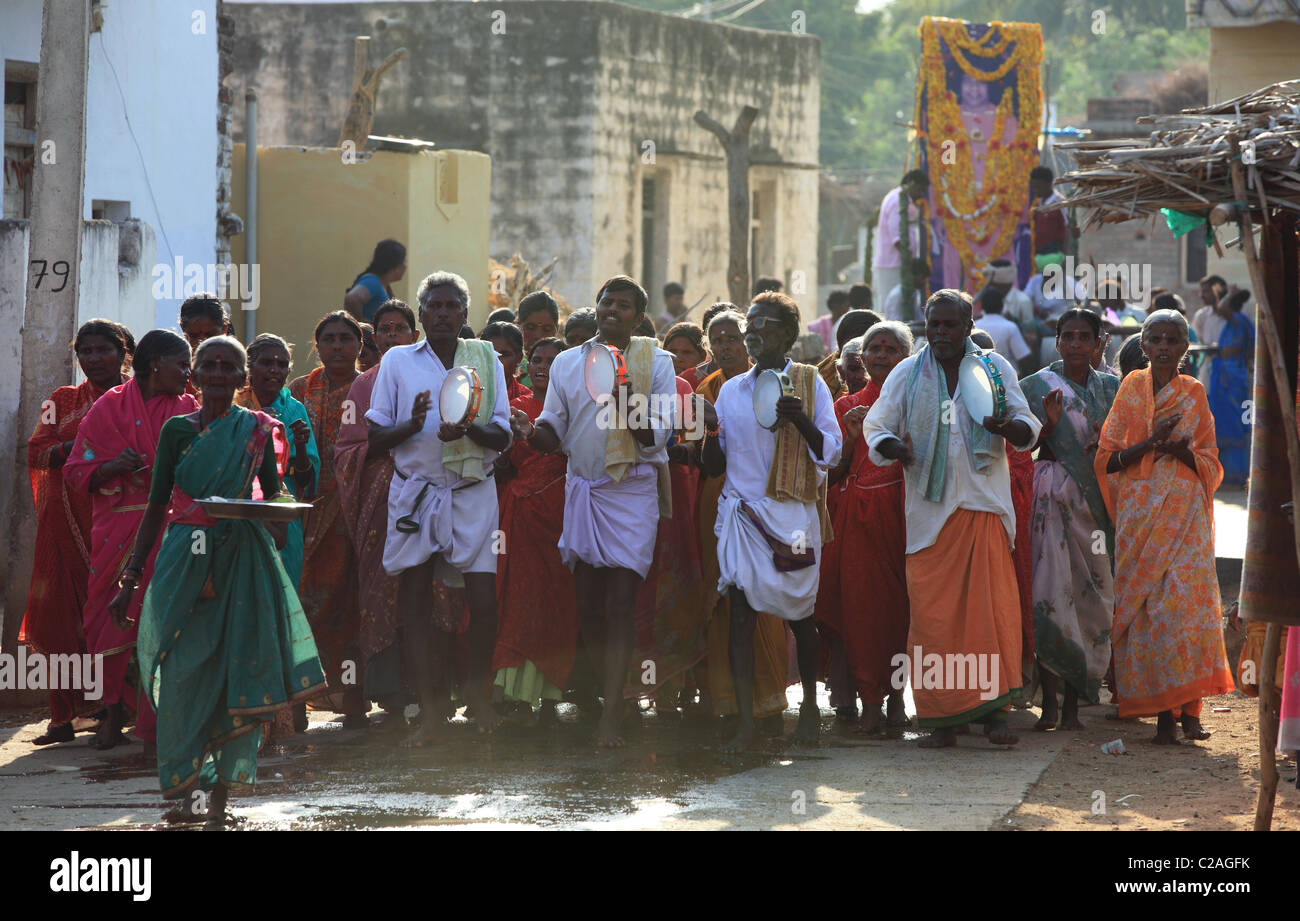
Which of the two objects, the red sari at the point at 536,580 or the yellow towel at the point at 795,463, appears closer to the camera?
the yellow towel at the point at 795,463

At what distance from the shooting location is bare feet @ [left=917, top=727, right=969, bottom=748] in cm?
738

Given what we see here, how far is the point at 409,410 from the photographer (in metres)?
7.46

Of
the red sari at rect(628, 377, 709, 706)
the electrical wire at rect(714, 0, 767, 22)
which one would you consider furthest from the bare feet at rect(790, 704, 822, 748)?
the electrical wire at rect(714, 0, 767, 22)

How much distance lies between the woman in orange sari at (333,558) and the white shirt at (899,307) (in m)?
7.83

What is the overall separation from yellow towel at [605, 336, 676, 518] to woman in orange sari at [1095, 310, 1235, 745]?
2019 millimetres

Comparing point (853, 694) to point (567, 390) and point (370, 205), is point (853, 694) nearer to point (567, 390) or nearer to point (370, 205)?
point (567, 390)

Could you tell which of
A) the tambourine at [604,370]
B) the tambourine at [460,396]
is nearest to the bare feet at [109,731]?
the tambourine at [460,396]

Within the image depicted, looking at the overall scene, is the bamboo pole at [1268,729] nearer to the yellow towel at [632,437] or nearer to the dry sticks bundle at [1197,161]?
the dry sticks bundle at [1197,161]

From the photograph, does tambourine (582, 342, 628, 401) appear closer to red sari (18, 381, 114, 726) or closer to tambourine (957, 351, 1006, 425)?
tambourine (957, 351, 1006, 425)

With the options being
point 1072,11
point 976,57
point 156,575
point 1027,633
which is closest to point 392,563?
point 156,575

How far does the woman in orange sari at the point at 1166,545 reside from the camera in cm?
754

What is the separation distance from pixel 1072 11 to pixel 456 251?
36.7m

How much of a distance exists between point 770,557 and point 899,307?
8148 millimetres

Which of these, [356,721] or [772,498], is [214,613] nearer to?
[356,721]
